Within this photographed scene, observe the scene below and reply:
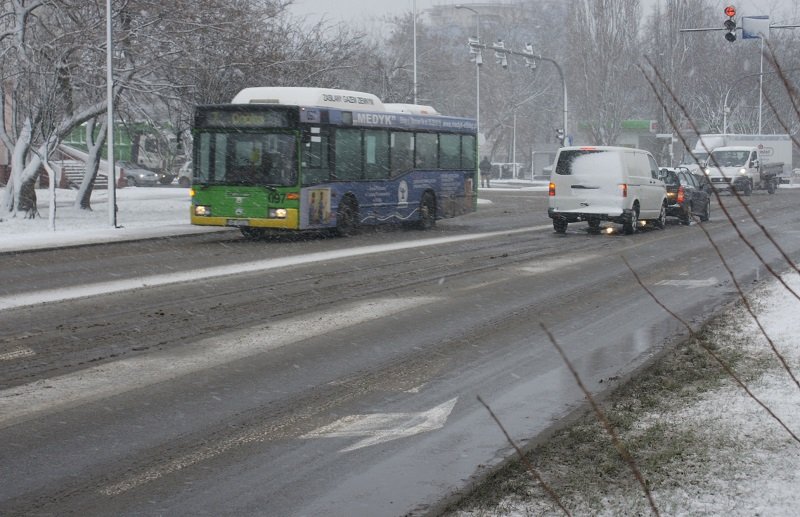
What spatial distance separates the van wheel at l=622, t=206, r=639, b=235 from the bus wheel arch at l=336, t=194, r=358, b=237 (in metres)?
6.18

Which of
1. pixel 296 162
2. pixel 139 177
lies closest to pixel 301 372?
pixel 296 162

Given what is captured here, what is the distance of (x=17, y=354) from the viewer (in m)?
10.3

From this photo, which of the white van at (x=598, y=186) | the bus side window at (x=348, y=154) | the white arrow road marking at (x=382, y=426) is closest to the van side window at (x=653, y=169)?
the white van at (x=598, y=186)

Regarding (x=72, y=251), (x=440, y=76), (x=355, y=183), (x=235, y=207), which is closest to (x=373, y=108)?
Result: (x=355, y=183)

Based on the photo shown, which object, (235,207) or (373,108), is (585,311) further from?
(373,108)

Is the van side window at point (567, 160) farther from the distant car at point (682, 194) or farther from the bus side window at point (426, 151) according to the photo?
the distant car at point (682, 194)

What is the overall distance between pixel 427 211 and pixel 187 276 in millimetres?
12406

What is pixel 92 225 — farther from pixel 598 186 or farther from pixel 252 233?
pixel 598 186

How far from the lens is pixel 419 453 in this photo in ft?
23.0

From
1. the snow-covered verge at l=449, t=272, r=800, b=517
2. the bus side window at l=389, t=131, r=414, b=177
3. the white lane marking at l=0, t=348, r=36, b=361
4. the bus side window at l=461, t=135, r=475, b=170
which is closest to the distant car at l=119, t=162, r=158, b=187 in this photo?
the bus side window at l=461, t=135, r=475, b=170

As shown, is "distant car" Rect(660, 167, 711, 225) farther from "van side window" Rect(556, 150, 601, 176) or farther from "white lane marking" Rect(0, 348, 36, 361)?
"white lane marking" Rect(0, 348, 36, 361)

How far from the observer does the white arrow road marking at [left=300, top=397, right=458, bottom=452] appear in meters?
7.41

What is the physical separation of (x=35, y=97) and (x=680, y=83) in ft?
187

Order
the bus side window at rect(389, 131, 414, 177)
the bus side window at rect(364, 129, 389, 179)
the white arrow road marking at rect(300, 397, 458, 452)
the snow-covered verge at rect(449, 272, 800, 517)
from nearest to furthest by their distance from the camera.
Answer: the snow-covered verge at rect(449, 272, 800, 517) < the white arrow road marking at rect(300, 397, 458, 452) < the bus side window at rect(364, 129, 389, 179) < the bus side window at rect(389, 131, 414, 177)
